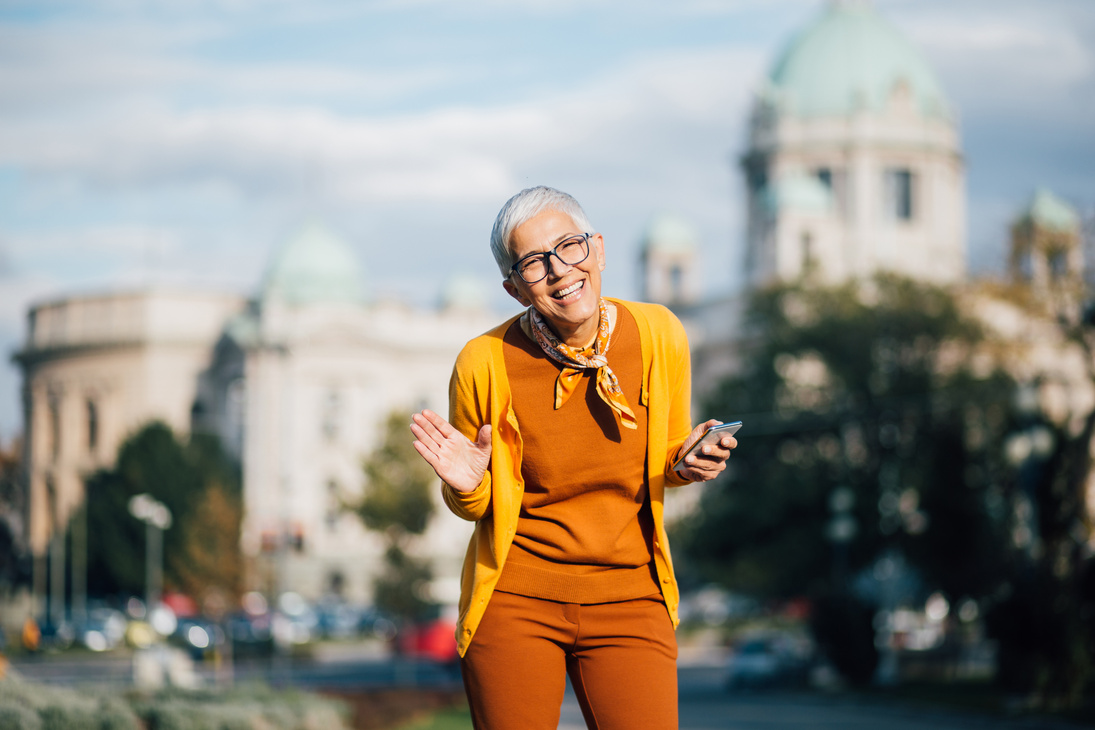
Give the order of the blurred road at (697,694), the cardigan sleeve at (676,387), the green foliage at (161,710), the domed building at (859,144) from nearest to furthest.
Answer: the cardigan sleeve at (676,387)
the green foliage at (161,710)
the blurred road at (697,694)
the domed building at (859,144)

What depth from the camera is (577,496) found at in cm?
446

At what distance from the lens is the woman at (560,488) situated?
4.36 m

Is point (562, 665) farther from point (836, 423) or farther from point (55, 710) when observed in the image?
point (836, 423)

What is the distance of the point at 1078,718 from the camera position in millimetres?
19797

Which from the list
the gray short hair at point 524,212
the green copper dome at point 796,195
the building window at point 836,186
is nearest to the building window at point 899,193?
the building window at point 836,186

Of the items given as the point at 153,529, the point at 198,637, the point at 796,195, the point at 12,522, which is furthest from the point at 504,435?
the point at 12,522

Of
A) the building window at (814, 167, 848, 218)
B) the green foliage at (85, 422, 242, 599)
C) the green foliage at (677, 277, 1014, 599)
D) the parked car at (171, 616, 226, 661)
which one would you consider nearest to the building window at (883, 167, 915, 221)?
the building window at (814, 167, 848, 218)

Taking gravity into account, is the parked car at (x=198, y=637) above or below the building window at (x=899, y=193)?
below

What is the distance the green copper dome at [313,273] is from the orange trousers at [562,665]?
78671 mm

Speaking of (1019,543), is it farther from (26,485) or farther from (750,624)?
(26,485)

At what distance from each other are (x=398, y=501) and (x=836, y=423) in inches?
460

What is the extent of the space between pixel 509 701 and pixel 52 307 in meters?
90.9

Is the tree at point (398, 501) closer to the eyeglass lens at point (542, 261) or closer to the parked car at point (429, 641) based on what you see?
the parked car at point (429, 641)

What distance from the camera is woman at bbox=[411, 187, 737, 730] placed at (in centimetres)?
436
